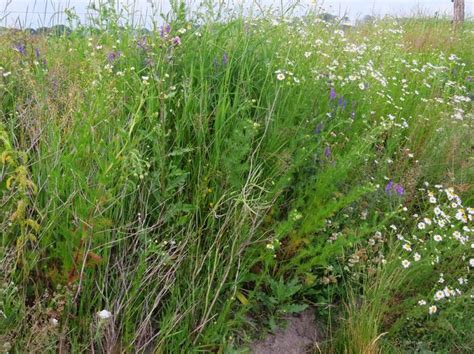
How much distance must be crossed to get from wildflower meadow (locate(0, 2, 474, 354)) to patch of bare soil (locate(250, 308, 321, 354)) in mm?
29

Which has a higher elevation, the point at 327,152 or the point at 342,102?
the point at 342,102

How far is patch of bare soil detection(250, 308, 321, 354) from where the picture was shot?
247 cm

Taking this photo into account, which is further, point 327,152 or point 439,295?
point 327,152

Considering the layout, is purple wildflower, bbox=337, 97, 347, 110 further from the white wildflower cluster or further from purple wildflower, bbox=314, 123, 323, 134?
the white wildflower cluster

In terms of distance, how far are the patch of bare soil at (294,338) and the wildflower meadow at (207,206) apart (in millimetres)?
29

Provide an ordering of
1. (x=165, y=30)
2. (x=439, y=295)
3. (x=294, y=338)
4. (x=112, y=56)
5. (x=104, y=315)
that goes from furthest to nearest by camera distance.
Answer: (x=112, y=56) → (x=165, y=30) → (x=439, y=295) → (x=294, y=338) → (x=104, y=315)

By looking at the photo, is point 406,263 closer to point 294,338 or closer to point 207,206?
point 294,338

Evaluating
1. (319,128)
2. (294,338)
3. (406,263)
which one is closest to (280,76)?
(319,128)

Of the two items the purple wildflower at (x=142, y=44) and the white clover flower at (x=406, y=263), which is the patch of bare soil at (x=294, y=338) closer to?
the white clover flower at (x=406, y=263)

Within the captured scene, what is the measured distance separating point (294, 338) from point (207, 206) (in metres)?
0.81

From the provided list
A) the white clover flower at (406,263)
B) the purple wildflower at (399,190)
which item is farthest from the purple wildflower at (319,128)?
the white clover flower at (406,263)

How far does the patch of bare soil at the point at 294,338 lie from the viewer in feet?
8.10

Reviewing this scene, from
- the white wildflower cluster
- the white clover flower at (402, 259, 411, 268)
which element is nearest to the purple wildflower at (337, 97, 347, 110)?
the white wildflower cluster

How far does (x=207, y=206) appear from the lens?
2617 mm
